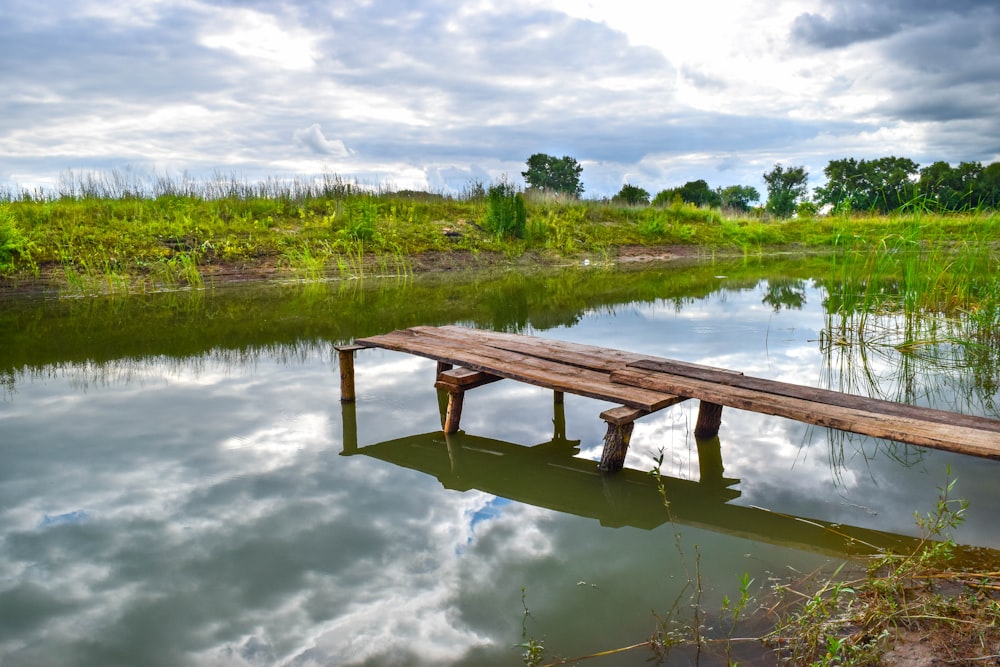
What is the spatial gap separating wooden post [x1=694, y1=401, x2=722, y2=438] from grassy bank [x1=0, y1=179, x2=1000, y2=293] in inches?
281

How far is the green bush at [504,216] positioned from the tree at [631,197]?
7831 mm

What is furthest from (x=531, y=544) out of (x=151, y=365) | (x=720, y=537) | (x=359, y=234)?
(x=359, y=234)

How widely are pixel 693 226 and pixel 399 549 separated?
21.9 metres

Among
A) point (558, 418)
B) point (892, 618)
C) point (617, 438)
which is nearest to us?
point (892, 618)

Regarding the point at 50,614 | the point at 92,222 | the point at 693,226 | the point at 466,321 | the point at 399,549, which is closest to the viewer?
the point at 50,614

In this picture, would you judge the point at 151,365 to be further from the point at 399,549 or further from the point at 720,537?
the point at 720,537

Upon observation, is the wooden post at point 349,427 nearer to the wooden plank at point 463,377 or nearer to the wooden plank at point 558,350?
the wooden plank at point 463,377

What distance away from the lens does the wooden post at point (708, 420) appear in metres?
4.56

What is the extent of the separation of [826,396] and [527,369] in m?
1.76

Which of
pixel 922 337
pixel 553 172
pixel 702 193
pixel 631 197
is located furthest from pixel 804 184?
pixel 922 337

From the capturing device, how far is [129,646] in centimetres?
260

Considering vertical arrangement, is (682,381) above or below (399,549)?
above

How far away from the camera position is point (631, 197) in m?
27.1

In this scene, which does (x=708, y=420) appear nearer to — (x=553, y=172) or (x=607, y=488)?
(x=607, y=488)
